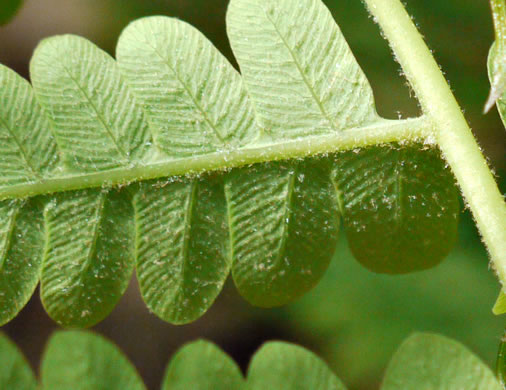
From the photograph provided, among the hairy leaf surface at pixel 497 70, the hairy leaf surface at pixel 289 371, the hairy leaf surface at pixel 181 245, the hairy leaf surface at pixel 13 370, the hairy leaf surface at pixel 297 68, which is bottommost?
the hairy leaf surface at pixel 13 370

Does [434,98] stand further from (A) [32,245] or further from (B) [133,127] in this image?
(A) [32,245]

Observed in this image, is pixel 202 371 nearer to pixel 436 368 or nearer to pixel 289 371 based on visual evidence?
pixel 289 371

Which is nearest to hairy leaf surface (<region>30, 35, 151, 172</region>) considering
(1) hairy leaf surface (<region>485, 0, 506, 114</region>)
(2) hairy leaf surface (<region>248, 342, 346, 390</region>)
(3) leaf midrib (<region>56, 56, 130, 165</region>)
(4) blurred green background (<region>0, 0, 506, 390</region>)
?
(3) leaf midrib (<region>56, 56, 130, 165</region>)

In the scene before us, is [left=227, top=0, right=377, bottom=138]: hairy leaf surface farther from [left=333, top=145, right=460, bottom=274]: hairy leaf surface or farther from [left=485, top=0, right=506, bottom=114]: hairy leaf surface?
[left=485, top=0, right=506, bottom=114]: hairy leaf surface

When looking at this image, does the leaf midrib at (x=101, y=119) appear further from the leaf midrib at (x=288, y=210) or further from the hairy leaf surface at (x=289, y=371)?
the hairy leaf surface at (x=289, y=371)

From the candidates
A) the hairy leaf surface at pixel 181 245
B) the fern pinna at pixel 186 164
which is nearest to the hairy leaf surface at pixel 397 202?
the fern pinna at pixel 186 164

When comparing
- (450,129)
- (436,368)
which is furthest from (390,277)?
(450,129)

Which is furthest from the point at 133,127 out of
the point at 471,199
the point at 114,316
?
the point at 114,316
